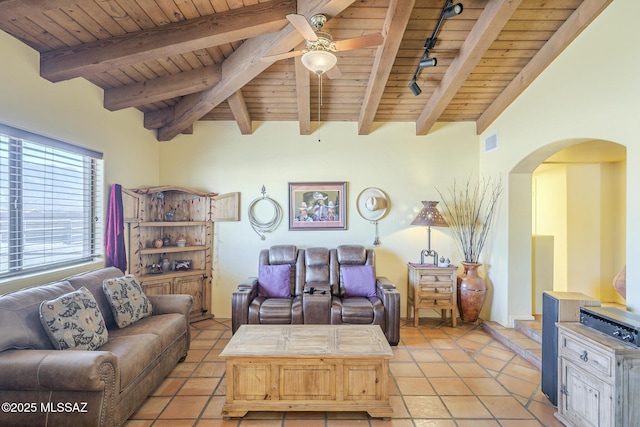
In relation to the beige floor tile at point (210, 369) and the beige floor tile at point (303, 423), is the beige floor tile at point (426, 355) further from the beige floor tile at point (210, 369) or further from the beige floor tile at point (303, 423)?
the beige floor tile at point (210, 369)

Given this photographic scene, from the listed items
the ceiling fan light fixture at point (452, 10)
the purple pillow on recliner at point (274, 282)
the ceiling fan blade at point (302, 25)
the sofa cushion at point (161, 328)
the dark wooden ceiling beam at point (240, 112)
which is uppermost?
the ceiling fan light fixture at point (452, 10)

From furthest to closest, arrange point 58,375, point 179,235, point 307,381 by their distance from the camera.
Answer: point 179,235 < point 307,381 < point 58,375

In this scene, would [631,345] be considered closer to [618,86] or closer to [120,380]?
[618,86]

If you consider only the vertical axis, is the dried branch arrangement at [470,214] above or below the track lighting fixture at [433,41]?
below

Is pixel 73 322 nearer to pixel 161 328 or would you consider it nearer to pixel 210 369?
pixel 161 328

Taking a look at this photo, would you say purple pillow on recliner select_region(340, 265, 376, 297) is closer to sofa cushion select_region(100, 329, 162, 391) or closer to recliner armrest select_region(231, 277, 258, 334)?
recliner armrest select_region(231, 277, 258, 334)

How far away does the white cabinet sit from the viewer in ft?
6.01

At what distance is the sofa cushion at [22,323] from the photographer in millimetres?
1951

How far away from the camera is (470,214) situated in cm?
456

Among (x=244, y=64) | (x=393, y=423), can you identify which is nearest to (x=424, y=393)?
(x=393, y=423)

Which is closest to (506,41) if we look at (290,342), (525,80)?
(525,80)

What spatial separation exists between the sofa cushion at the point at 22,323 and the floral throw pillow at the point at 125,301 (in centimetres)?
55

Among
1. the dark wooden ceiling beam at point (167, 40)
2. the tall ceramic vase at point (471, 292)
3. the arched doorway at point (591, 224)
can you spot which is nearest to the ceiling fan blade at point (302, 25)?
the dark wooden ceiling beam at point (167, 40)

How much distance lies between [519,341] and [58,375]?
4225 millimetres
